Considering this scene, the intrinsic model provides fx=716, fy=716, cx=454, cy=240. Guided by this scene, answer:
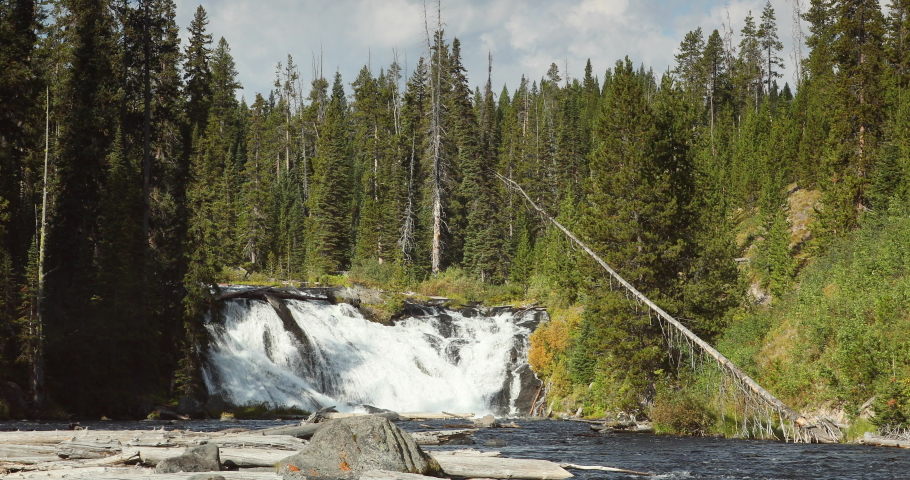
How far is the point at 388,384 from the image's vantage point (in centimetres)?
3919

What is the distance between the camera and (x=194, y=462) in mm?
11414

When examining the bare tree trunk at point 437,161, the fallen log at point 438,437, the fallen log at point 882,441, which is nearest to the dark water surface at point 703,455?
the fallen log at point 882,441

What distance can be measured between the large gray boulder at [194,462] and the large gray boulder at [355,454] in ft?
3.46

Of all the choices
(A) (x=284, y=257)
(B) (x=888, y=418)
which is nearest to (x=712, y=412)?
(B) (x=888, y=418)

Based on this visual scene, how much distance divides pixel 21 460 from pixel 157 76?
2946cm

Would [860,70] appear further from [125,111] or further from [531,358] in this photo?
[125,111]

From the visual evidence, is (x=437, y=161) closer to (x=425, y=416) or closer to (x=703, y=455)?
(x=425, y=416)

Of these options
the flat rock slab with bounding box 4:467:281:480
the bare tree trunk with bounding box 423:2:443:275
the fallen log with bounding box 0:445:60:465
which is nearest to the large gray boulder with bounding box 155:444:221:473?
the flat rock slab with bounding box 4:467:281:480

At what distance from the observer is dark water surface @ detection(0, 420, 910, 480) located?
15.2 m

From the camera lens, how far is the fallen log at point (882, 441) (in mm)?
18750

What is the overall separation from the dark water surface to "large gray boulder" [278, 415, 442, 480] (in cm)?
412

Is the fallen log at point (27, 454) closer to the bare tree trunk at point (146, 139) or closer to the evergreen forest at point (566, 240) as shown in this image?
the evergreen forest at point (566, 240)

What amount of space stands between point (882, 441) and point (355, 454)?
15.2 m

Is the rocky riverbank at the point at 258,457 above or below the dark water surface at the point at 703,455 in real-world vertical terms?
above
